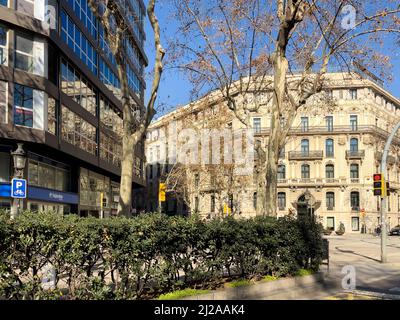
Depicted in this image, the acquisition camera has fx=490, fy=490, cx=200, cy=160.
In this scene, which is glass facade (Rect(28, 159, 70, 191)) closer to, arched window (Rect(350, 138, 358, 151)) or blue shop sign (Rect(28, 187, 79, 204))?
blue shop sign (Rect(28, 187, 79, 204))

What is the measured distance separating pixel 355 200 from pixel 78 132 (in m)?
46.7

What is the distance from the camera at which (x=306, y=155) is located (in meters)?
70.2

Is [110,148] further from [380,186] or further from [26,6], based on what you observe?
[380,186]

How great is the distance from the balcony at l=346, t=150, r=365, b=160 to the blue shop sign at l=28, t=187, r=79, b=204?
44871 millimetres

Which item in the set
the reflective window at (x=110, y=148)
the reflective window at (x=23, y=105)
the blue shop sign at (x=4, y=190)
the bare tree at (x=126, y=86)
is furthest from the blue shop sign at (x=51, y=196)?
the bare tree at (x=126, y=86)

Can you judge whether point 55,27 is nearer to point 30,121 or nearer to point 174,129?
point 30,121

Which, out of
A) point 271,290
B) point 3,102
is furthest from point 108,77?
point 271,290

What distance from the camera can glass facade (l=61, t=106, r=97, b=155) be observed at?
98.3ft

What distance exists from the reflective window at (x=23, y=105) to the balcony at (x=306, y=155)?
163 ft

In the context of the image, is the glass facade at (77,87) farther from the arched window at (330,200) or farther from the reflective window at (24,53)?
the arched window at (330,200)

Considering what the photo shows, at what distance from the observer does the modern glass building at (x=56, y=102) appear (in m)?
25.2

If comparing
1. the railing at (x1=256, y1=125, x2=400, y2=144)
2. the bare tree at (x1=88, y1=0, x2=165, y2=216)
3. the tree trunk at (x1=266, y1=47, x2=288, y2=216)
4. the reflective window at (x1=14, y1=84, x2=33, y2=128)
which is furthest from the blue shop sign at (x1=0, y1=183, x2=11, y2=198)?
the railing at (x1=256, y1=125, x2=400, y2=144)

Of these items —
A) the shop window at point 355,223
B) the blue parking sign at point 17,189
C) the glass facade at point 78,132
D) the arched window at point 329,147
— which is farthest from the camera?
the arched window at point 329,147

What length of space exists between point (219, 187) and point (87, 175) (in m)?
12.1
